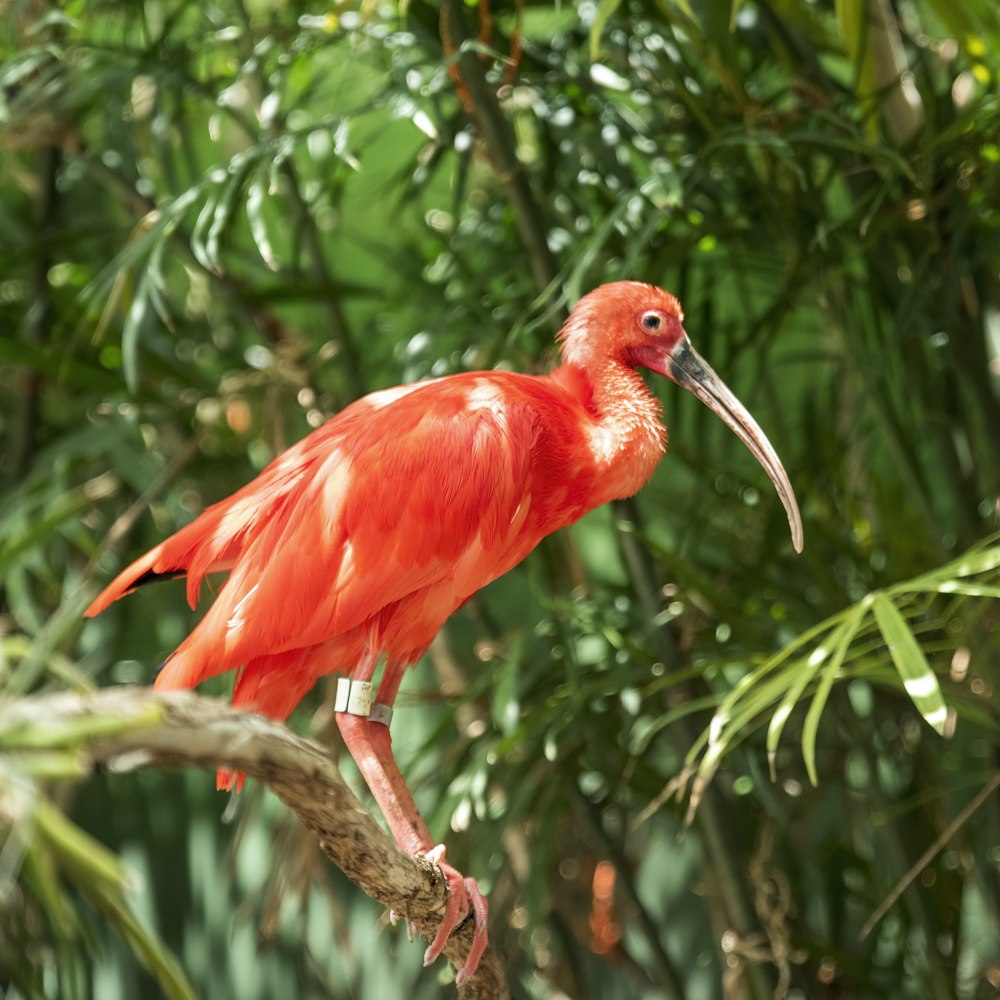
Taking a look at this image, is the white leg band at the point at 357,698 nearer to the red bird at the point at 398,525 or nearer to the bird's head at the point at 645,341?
the red bird at the point at 398,525

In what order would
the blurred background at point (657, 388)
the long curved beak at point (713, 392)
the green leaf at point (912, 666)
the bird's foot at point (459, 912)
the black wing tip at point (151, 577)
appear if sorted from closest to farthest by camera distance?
the green leaf at point (912, 666) → the bird's foot at point (459, 912) → the black wing tip at point (151, 577) → the long curved beak at point (713, 392) → the blurred background at point (657, 388)

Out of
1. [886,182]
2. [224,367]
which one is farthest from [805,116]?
[224,367]

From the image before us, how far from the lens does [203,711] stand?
0.91 m

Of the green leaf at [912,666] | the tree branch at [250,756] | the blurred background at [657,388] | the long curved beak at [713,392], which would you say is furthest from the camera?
the blurred background at [657,388]

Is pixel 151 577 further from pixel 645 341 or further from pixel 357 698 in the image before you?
pixel 645 341

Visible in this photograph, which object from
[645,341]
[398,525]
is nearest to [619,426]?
[645,341]

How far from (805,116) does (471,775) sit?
1.05m

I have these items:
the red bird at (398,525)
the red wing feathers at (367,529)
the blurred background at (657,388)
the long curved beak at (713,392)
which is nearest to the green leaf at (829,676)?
the blurred background at (657,388)

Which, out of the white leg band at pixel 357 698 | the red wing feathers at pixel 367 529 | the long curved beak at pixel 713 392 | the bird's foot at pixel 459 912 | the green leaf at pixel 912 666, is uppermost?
the red wing feathers at pixel 367 529

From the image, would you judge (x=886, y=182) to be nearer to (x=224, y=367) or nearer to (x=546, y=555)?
(x=546, y=555)

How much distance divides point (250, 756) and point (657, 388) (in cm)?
137

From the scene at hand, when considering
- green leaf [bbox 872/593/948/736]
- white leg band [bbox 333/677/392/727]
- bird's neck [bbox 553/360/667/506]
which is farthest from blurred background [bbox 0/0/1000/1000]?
white leg band [bbox 333/677/392/727]

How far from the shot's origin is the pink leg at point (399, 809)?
1.55 m

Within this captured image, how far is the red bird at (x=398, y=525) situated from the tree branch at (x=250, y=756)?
7 centimetres
